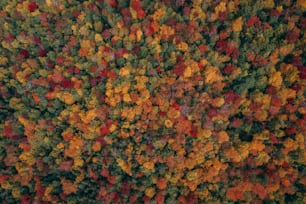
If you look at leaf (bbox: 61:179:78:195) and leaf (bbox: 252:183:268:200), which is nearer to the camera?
leaf (bbox: 252:183:268:200)

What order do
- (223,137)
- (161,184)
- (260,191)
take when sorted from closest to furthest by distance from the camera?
1. (260,191)
2. (161,184)
3. (223,137)

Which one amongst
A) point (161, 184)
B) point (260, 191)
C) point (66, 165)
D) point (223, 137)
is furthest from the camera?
point (66, 165)

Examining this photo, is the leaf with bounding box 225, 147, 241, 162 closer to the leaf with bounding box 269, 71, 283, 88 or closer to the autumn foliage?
the autumn foliage

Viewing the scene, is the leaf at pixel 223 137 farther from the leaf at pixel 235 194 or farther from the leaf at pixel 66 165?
the leaf at pixel 66 165

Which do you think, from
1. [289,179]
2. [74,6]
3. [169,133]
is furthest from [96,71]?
[289,179]

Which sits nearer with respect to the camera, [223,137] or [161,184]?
[161,184]

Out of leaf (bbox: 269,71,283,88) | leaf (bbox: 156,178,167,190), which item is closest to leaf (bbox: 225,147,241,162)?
leaf (bbox: 156,178,167,190)

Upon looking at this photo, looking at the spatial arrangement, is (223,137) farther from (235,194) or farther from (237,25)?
(237,25)

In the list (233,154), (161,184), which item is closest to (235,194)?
(233,154)

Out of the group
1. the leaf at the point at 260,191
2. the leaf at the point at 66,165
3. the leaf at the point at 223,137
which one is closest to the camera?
the leaf at the point at 260,191

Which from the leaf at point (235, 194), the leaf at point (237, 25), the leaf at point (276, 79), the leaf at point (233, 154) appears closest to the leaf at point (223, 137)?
the leaf at point (233, 154)

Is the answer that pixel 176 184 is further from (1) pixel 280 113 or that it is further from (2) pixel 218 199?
(1) pixel 280 113
